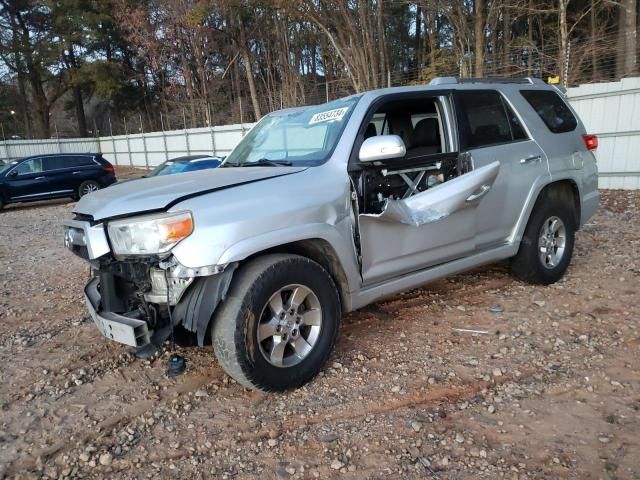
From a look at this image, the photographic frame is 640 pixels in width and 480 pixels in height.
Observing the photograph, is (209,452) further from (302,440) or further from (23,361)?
(23,361)

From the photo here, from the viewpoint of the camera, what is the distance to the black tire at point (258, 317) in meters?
2.71

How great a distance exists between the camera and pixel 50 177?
14.6 m

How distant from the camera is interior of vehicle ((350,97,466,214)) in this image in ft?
11.0

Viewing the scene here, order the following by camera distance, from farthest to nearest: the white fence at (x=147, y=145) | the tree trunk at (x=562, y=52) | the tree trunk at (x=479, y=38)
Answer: the white fence at (x=147, y=145) < the tree trunk at (x=479, y=38) < the tree trunk at (x=562, y=52)

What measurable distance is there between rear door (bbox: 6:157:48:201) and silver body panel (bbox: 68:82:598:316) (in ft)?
42.3

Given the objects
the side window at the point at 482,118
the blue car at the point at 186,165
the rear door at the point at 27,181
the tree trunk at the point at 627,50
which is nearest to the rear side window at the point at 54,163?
the rear door at the point at 27,181

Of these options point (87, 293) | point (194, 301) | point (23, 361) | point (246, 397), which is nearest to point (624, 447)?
point (246, 397)

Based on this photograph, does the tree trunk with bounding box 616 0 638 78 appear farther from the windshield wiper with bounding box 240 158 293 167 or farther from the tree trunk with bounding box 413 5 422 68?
the tree trunk with bounding box 413 5 422 68

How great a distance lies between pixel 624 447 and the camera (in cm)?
240

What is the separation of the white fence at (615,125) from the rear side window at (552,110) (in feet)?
19.9

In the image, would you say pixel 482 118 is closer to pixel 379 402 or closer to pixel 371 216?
pixel 371 216

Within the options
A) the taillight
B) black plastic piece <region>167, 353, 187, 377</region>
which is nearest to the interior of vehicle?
black plastic piece <region>167, 353, 187, 377</region>

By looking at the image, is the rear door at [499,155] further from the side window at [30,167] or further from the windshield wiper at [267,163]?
the side window at [30,167]

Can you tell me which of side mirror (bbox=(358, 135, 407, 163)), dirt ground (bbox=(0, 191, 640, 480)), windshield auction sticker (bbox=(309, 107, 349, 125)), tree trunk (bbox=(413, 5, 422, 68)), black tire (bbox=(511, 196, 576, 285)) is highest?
tree trunk (bbox=(413, 5, 422, 68))
